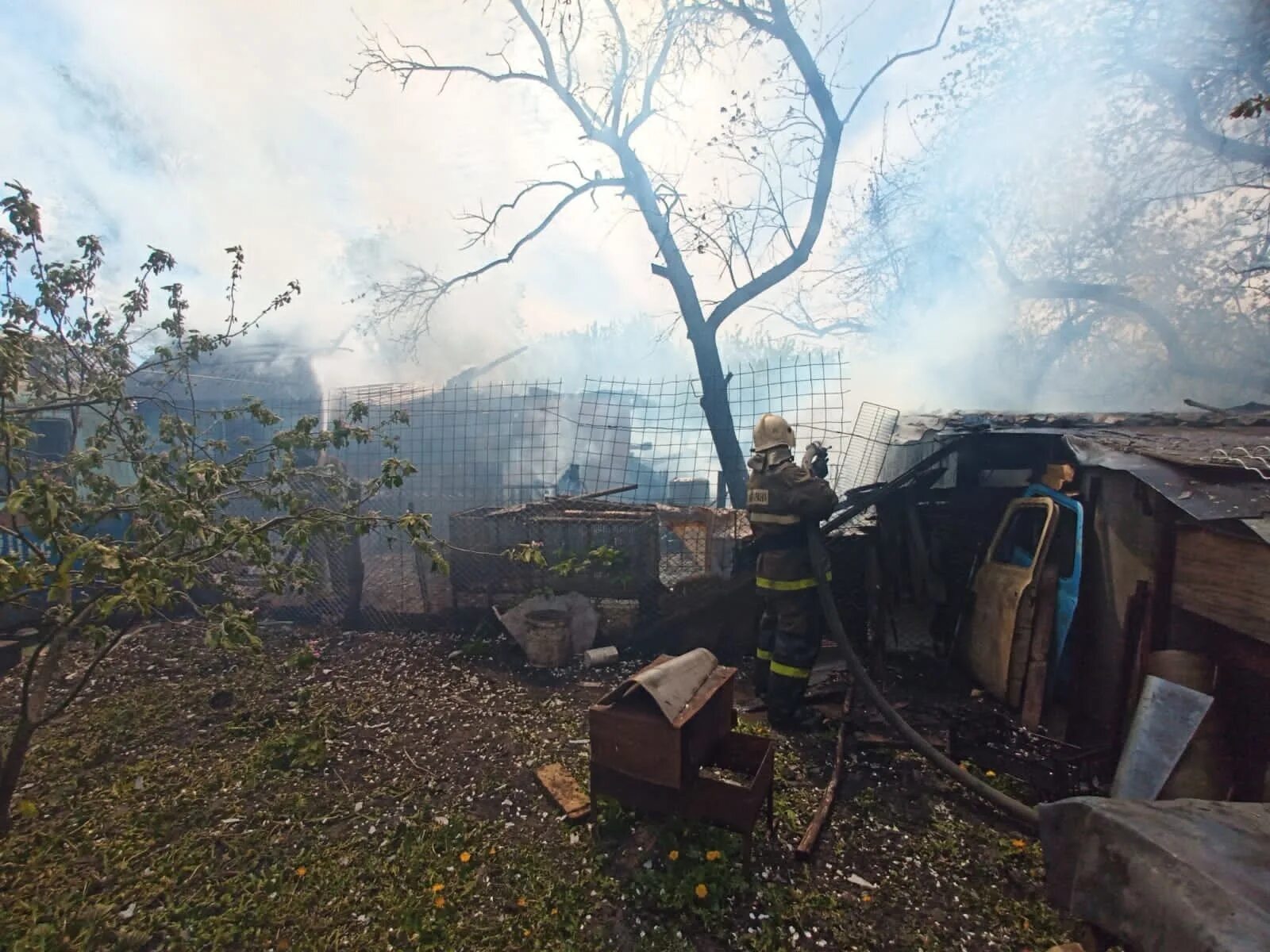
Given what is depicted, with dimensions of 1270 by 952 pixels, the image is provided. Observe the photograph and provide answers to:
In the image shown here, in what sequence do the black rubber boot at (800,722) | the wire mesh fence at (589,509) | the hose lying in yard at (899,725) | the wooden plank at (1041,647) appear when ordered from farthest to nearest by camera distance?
1. the wire mesh fence at (589,509)
2. the black rubber boot at (800,722)
3. the wooden plank at (1041,647)
4. the hose lying in yard at (899,725)

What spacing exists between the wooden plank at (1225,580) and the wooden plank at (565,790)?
11.4ft

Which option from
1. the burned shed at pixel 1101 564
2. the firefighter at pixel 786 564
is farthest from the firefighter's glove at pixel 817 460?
the burned shed at pixel 1101 564

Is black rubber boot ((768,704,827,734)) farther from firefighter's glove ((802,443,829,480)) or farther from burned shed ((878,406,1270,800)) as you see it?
firefighter's glove ((802,443,829,480))

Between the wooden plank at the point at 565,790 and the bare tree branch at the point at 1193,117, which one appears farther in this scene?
the bare tree branch at the point at 1193,117

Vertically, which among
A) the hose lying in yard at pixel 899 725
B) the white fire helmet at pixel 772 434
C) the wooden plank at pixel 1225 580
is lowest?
the hose lying in yard at pixel 899 725

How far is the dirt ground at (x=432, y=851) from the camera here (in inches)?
101

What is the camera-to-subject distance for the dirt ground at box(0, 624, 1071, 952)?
8.39 ft

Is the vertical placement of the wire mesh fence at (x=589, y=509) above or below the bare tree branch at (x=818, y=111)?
below

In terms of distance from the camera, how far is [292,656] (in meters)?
4.88

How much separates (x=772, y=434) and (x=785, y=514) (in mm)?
687

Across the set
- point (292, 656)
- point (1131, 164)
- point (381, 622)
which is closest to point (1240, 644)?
point (292, 656)

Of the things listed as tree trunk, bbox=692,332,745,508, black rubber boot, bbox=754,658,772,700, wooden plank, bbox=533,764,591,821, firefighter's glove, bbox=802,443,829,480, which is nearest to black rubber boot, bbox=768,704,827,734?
black rubber boot, bbox=754,658,772,700

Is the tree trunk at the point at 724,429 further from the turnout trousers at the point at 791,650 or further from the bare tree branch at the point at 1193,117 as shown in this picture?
the bare tree branch at the point at 1193,117

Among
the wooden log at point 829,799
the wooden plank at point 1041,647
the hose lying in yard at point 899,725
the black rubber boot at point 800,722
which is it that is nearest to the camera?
the wooden log at point 829,799
